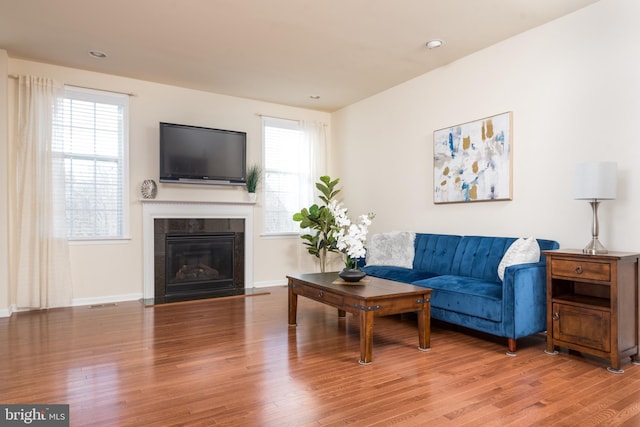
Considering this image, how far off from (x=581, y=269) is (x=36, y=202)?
5439 millimetres

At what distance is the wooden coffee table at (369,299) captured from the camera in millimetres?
2922

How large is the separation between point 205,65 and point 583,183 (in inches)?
160

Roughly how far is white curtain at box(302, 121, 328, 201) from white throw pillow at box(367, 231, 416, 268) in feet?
6.12

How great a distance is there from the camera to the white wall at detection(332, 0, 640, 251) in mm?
3199

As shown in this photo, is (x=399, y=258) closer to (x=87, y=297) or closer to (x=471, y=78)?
(x=471, y=78)

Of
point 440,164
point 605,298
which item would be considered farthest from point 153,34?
point 605,298

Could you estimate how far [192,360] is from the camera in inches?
117

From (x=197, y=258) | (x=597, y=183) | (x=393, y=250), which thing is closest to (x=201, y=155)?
(x=197, y=258)

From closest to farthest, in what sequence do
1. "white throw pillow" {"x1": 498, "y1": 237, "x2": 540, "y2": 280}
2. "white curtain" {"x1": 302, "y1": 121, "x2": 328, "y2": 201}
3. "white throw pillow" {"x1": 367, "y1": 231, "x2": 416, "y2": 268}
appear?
"white throw pillow" {"x1": 498, "y1": 237, "x2": 540, "y2": 280} < "white throw pillow" {"x1": 367, "y1": 231, "x2": 416, "y2": 268} < "white curtain" {"x1": 302, "y1": 121, "x2": 328, "y2": 201}

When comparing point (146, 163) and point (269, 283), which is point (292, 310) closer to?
point (269, 283)

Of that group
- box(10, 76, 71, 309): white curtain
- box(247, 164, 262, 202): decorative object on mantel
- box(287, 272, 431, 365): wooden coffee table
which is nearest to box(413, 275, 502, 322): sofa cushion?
box(287, 272, 431, 365): wooden coffee table

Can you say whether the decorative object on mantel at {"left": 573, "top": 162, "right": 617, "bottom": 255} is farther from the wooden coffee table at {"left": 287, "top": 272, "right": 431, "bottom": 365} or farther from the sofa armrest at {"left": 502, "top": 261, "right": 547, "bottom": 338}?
the wooden coffee table at {"left": 287, "top": 272, "right": 431, "bottom": 365}

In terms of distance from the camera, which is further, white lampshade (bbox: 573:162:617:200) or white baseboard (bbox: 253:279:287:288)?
white baseboard (bbox: 253:279:287:288)

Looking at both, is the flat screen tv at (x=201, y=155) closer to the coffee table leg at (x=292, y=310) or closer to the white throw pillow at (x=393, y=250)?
the white throw pillow at (x=393, y=250)
